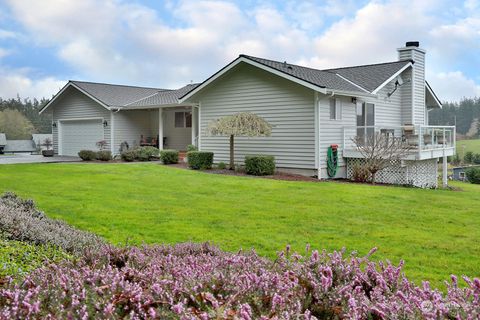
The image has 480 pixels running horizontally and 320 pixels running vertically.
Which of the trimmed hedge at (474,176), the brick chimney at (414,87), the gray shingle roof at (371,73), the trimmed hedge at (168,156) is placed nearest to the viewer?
the gray shingle roof at (371,73)

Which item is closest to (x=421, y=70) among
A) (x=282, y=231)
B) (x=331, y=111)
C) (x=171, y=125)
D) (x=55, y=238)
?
(x=331, y=111)

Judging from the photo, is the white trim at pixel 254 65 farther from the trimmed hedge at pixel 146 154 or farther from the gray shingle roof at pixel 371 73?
the trimmed hedge at pixel 146 154

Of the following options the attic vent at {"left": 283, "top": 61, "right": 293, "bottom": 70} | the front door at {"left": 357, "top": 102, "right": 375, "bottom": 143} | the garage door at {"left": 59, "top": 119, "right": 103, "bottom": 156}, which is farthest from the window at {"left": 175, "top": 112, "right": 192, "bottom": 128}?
the front door at {"left": 357, "top": 102, "right": 375, "bottom": 143}

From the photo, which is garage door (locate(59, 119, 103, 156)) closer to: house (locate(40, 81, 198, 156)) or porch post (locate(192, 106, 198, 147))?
house (locate(40, 81, 198, 156))

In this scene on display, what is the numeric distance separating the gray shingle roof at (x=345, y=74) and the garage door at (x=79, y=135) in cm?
1315

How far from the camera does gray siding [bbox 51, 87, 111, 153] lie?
27.1 metres

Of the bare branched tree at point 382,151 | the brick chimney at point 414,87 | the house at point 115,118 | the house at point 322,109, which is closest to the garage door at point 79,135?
the house at point 115,118

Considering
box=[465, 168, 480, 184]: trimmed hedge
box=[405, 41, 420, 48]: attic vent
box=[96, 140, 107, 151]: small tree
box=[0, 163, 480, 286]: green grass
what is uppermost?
box=[405, 41, 420, 48]: attic vent

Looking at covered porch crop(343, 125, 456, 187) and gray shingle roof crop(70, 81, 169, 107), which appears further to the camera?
gray shingle roof crop(70, 81, 169, 107)

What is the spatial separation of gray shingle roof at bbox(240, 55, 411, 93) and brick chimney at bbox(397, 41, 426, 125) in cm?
73

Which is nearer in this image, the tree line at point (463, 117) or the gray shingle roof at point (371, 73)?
the gray shingle roof at point (371, 73)

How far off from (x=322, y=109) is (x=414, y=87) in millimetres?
7834

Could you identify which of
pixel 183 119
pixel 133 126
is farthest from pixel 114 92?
pixel 183 119

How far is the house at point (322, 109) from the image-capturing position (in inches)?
659
